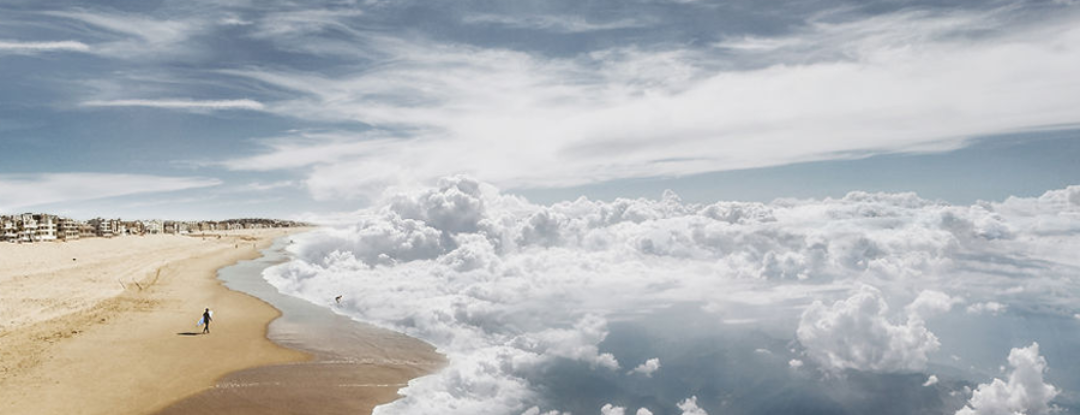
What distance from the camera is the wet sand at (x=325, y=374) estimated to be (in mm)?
27047

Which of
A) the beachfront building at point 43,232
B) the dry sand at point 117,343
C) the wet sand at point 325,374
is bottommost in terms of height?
the wet sand at point 325,374

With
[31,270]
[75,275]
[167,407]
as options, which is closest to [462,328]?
[167,407]

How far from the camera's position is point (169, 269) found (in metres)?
88.4

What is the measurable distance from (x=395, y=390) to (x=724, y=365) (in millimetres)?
30926

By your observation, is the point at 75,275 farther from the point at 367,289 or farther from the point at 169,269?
the point at 367,289

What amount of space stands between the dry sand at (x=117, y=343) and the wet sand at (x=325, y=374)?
148 centimetres

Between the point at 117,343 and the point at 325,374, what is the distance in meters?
16.3

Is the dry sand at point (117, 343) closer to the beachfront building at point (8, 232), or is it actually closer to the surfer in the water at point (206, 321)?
the surfer in the water at point (206, 321)

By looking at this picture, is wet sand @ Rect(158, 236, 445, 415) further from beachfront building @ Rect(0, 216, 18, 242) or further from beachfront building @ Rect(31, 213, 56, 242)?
beachfront building @ Rect(31, 213, 56, 242)

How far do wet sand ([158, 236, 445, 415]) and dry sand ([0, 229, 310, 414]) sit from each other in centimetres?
148

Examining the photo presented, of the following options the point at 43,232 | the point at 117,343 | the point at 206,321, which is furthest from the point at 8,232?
the point at 117,343

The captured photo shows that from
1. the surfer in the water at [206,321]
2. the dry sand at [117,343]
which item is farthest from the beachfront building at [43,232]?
the surfer in the water at [206,321]

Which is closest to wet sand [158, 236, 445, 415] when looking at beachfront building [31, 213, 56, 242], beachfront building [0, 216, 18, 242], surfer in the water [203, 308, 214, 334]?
surfer in the water [203, 308, 214, 334]

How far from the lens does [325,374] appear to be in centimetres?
3253
